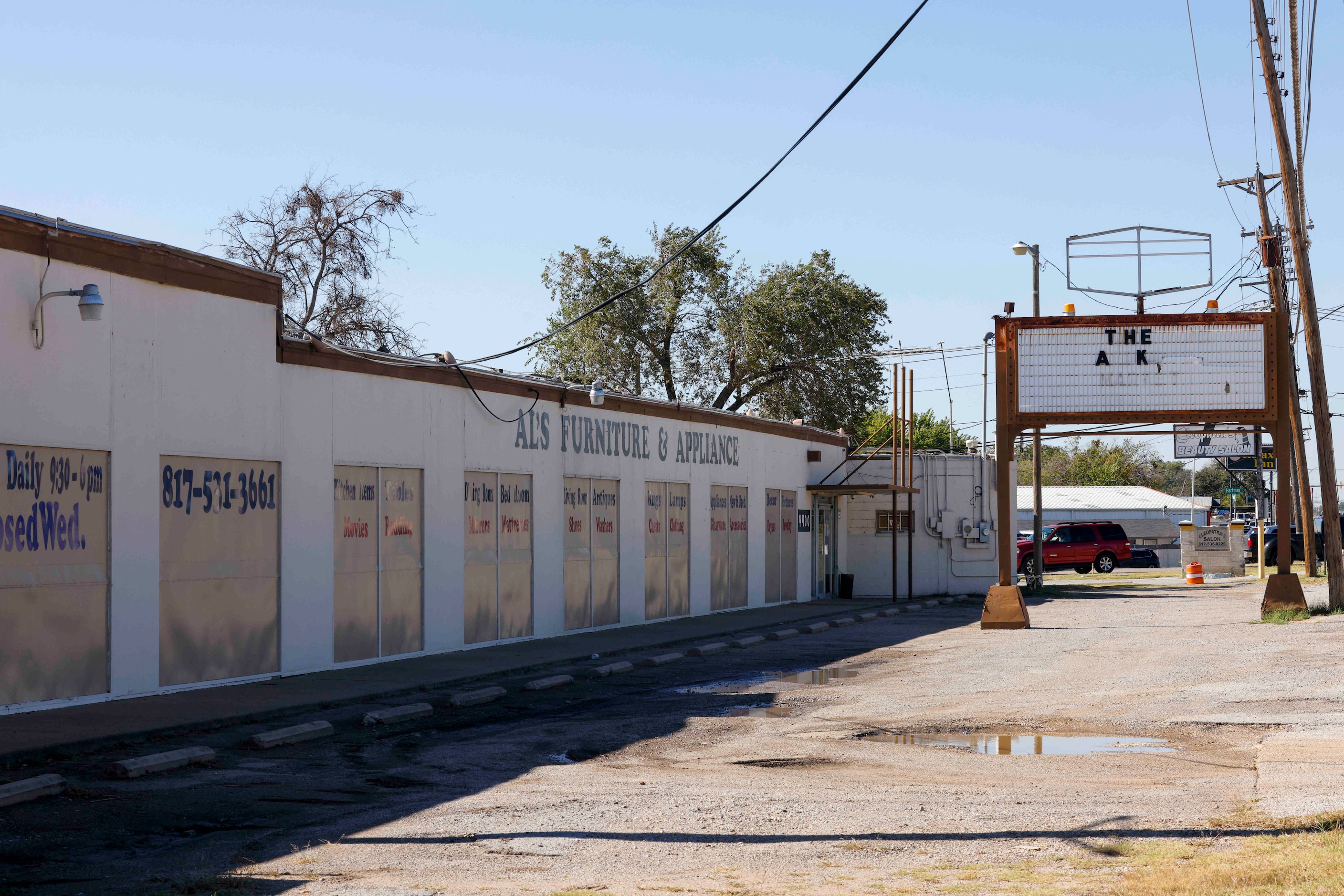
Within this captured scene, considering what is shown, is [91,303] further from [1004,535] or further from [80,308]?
[1004,535]

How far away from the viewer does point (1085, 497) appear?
7875cm

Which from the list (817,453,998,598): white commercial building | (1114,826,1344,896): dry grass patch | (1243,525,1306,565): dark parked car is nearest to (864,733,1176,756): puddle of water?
(1114,826,1344,896): dry grass patch

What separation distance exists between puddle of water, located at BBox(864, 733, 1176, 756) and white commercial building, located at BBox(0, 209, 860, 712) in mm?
7652

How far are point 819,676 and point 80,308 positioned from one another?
949 cm

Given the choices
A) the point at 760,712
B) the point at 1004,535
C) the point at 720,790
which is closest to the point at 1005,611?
the point at 1004,535

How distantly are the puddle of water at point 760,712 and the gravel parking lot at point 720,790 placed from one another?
→ 0.15 feet

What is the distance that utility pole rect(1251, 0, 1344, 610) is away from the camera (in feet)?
75.0

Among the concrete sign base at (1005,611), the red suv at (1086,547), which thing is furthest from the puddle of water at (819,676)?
the red suv at (1086,547)

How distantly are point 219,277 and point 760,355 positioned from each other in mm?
37009

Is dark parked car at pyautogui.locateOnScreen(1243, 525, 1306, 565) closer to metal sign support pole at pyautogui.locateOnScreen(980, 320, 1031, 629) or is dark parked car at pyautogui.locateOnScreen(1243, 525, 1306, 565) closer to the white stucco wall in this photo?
the white stucco wall

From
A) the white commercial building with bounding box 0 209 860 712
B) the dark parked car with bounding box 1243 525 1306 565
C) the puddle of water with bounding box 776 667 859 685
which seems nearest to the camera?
the white commercial building with bounding box 0 209 860 712

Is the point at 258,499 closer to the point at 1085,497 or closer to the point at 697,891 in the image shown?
the point at 697,891

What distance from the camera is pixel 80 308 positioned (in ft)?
42.1

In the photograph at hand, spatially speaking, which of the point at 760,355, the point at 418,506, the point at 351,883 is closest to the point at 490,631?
the point at 418,506
